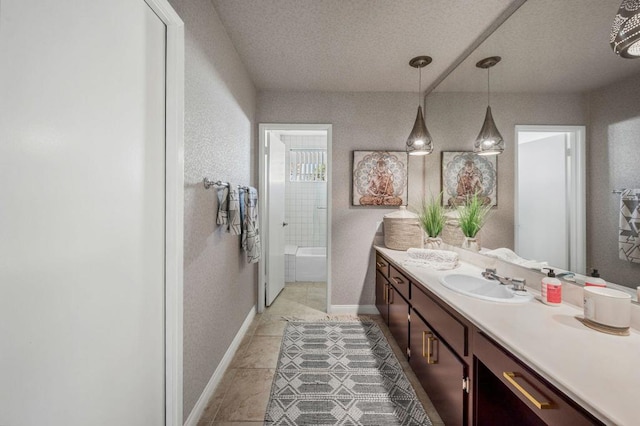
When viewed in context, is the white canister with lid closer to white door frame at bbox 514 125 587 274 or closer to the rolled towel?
white door frame at bbox 514 125 587 274

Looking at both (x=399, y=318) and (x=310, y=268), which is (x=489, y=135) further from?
(x=310, y=268)

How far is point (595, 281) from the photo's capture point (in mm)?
1193

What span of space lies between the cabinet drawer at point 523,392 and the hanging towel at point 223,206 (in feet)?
5.13

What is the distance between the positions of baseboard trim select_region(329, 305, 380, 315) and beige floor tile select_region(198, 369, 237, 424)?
1.31 m

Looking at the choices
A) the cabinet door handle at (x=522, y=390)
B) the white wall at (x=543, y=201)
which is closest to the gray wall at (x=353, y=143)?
the white wall at (x=543, y=201)

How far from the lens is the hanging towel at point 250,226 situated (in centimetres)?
212

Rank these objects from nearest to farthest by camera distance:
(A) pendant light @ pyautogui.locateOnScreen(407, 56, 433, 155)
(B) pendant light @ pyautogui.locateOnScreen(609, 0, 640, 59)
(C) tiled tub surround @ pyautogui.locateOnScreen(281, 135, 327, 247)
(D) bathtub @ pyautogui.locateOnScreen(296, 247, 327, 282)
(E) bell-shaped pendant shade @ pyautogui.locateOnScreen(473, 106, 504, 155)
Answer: (B) pendant light @ pyautogui.locateOnScreen(609, 0, 640, 59) < (E) bell-shaped pendant shade @ pyautogui.locateOnScreen(473, 106, 504, 155) < (A) pendant light @ pyautogui.locateOnScreen(407, 56, 433, 155) < (D) bathtub @ pyautogui.locateOnScreen(296, 247, 327, 282) < (C) tiled tub surround @ pyautogui.locateOnScreen(281, 135, 327, 247)

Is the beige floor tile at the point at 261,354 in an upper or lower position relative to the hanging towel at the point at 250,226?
lower

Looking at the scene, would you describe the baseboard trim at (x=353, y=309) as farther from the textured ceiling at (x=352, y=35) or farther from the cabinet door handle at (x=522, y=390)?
the textured ceiling at (x=352, y=35)

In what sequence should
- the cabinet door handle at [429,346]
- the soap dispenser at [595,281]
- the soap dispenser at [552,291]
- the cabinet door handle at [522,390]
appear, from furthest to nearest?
1. the cabinet door handle at [429,346]
2. the soap dispenser at [552,291]
3. the soap dispenser at [595,281]
4. the cabinet door handle at [522,390]

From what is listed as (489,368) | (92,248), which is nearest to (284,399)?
(489,368)

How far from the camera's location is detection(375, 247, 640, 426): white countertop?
674 millimetres

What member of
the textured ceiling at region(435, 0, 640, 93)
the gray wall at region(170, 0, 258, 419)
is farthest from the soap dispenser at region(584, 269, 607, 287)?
the gray wall at region(170, 0, 258, 419)

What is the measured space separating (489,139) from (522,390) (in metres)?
1.63
